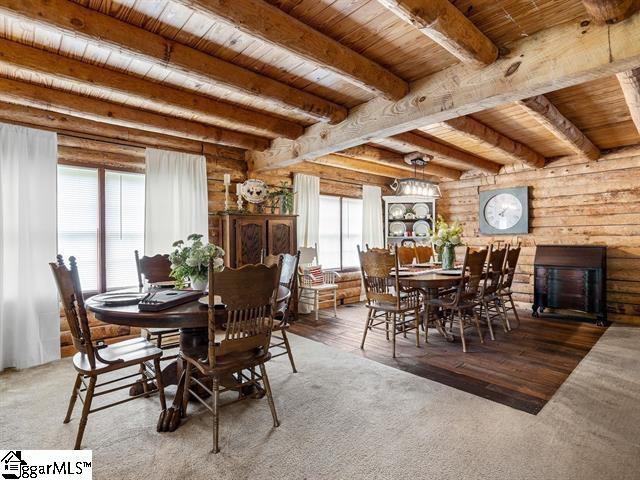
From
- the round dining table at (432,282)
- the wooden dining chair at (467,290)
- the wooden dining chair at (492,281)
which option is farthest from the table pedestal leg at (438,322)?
the wooden dining chair at (492,281)

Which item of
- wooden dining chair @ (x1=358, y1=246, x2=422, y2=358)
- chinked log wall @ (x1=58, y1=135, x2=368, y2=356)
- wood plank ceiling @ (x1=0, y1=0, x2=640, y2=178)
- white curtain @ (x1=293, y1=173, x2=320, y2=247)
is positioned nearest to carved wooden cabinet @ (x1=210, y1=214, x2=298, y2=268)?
chinked log wall @ (x1=58, y1=135, x2=368, y2=356)

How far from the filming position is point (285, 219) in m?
4.88

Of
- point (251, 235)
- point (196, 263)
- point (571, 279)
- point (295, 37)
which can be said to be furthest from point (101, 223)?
point (571, 279)

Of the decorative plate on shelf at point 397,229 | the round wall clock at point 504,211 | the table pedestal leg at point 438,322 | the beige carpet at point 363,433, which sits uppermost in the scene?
the round wall clock at point 504,211

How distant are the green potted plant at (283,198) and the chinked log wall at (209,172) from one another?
0.25 metres

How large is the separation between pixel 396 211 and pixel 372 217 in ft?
1.67

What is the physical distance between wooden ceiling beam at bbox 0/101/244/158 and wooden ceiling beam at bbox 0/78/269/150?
17 centimetres

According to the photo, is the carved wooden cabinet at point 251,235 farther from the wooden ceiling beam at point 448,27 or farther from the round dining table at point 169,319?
the wooden ceiling beam at point 448,27

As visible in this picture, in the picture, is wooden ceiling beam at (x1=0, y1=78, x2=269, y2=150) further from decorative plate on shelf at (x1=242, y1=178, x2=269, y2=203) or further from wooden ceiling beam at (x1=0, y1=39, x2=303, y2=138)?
decorative plate on shelf at (x1=242, y1=178, x2=269, y2=203)

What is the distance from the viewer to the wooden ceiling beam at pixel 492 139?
3.62 metres

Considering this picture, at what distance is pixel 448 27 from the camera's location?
192cm

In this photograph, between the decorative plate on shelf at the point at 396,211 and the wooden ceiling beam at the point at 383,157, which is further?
the decorative plate on shelf at the point at 396,211

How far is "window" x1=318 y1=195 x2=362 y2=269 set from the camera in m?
6.12

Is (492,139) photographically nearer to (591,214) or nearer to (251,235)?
(591,214)
